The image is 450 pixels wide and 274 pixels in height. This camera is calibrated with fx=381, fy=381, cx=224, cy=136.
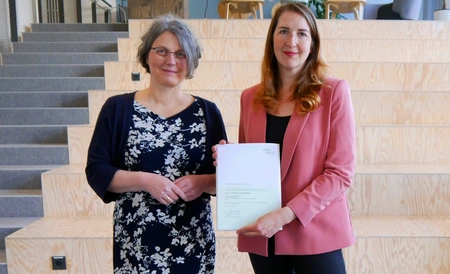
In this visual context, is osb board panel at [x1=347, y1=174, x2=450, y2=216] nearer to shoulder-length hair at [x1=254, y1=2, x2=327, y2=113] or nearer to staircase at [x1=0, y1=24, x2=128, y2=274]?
shoulder-length hair at [x1=254, y1=2, x2=327, y2=113]

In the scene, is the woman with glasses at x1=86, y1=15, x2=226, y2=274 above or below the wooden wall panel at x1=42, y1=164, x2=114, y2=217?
above

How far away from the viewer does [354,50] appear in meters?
3.46

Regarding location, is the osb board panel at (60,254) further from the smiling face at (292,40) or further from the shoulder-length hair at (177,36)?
the smiling face at (292,40)

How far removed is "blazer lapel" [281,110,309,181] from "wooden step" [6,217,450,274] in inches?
36.4

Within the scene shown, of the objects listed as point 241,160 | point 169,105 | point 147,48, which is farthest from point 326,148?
point 147,48

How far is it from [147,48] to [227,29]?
9.53 feet

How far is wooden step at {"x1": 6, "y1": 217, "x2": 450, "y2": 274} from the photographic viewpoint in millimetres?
1804

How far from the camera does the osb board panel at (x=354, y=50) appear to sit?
11.3 ft

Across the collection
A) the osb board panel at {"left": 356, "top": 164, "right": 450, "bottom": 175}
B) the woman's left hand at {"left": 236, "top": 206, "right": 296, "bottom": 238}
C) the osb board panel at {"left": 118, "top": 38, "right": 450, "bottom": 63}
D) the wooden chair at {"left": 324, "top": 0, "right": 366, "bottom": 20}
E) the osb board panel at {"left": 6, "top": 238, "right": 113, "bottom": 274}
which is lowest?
the osb board panel at {"left": 6, "top": 238, "right": 113, "bottom": 274}

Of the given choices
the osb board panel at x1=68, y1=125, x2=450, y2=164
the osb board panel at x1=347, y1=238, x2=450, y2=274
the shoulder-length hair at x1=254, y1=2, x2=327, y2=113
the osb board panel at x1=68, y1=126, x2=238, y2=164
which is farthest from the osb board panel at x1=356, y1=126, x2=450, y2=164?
the osb board panel at x1=68, y1=126, x2=238, y2=164

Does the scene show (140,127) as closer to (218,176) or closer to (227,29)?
(218,176)

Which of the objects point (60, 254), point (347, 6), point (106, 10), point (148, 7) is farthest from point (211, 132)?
point (106, 10)

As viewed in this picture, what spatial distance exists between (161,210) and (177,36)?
1.59ft

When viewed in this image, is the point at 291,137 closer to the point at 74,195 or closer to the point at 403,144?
the point at 74,195
